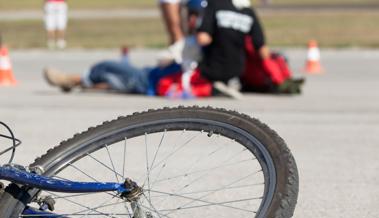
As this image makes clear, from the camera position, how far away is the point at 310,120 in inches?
393

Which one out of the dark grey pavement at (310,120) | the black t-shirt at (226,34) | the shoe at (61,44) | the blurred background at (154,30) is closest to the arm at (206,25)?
the black t-shirt at (226,34)

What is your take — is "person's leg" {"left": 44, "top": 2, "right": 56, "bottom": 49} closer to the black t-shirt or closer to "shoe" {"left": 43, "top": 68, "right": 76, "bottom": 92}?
"shoe" {"left": 43, "top": 68, "right": 76, "bottom": 92}

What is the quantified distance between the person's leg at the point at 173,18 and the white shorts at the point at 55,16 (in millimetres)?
10874

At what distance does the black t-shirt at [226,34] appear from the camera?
1177 centimetres

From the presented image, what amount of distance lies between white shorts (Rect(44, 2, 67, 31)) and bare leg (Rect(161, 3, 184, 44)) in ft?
35.8

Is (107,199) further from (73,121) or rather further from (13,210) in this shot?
(73,121)

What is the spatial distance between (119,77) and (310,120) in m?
3.31

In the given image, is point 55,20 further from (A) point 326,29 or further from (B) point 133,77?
(B) point 133,77

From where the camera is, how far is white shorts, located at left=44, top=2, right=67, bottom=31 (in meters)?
25.0

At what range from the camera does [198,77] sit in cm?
1209

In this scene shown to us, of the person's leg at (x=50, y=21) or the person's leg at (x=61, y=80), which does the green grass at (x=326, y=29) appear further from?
the person's leg at (x=61, y=80)

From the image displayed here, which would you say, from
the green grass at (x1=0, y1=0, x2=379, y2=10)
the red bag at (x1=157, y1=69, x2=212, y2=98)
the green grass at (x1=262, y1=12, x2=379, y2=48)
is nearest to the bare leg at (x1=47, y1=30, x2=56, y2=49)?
the green grass at (x1=262, y1=12, x2=379, y2=48)

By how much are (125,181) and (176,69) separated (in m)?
8.19

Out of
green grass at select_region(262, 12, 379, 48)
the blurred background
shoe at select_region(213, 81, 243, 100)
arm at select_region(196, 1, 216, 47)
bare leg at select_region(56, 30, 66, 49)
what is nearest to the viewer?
arm at select_region(196, 1, 216, 47)
